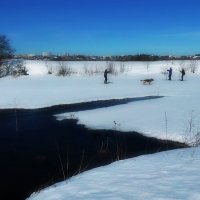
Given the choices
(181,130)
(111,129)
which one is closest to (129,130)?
(111,129)

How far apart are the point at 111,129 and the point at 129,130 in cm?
71

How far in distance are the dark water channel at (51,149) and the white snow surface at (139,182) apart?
1.46 meters

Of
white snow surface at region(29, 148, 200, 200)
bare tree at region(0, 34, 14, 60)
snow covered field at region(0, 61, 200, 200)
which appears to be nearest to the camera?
white snow surface at region(29, 148, 200, 200)

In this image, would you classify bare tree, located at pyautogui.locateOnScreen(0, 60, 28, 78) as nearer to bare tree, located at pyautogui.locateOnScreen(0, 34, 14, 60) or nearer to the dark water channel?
bare tree, located at pyautogui.locateOnScreen(0, 34, 14, 60)

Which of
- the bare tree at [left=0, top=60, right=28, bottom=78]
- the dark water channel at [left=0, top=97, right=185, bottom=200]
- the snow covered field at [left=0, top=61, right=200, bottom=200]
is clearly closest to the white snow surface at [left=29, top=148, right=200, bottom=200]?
the snow covered field at [left=0, top=61, right=200, bottom=200]

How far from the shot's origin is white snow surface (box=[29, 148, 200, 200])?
5.68m

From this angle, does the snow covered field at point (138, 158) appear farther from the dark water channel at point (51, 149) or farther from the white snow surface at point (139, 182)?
the dark water channel at point (51, 149)

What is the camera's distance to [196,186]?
5.77 m

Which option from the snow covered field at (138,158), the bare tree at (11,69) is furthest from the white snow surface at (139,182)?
the bare tree at (11,69)

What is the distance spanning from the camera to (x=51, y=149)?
11.6m

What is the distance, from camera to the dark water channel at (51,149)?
893cm

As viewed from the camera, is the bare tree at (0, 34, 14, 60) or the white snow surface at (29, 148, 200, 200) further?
the bare tree at (0, 34, 14, 60)

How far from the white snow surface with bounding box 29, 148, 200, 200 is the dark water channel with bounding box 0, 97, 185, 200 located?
1462 mm

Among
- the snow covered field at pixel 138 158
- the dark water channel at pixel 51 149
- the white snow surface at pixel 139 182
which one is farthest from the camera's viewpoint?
the dark water channel at pixel 51 149
